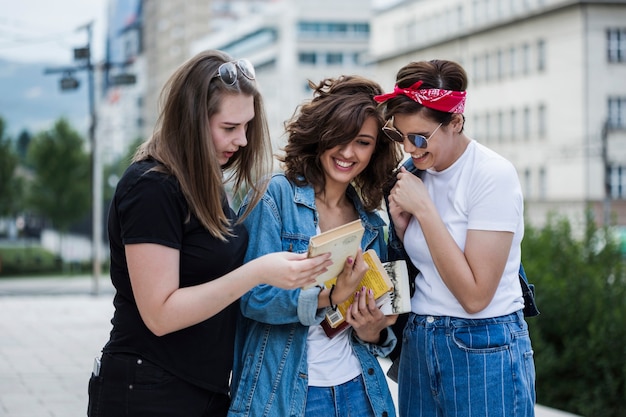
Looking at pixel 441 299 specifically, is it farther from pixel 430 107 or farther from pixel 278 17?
Result: pixel 278 17

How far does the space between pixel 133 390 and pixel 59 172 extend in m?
56.6

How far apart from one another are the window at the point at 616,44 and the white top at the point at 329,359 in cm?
4998

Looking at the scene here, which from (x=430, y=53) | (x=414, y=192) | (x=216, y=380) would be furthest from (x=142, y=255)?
(x=430, y=53)

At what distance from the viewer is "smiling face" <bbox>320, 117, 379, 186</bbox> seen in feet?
10.2

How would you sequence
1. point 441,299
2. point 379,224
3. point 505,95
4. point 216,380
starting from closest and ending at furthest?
point 216,380 → point 441,299 → point 379,224 → point 505,95

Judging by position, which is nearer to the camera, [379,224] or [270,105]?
[379,224]

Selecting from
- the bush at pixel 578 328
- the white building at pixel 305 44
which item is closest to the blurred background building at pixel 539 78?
the white building at pixel 305 44

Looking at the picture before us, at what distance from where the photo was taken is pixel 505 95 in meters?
55.7

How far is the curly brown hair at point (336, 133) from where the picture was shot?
309cm

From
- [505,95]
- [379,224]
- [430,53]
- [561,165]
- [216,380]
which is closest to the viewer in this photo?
[216,380]

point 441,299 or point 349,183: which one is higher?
point 349,183

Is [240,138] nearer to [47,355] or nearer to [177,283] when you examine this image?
[177,283]

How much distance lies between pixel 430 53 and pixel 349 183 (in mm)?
61768

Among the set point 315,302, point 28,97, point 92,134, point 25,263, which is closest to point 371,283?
point 315,302
